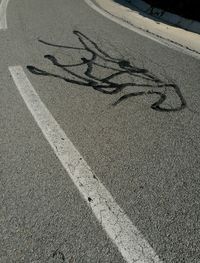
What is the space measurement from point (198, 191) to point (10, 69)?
3646 millimetres

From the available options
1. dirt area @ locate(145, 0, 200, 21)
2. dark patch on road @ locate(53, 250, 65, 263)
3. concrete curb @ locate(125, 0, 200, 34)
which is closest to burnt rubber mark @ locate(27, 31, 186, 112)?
dark patch on road @ locate(53, 250, 65, 263)

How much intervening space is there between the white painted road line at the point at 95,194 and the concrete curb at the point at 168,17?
5.18m

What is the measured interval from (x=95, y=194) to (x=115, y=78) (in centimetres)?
272

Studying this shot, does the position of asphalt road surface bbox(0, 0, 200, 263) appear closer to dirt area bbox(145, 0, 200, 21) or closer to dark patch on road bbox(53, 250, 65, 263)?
dark patch on road bbox(53, 250, 65, 263)

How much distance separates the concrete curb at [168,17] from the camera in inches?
354

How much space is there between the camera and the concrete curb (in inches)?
354

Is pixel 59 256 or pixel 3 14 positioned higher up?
pixel 59 256

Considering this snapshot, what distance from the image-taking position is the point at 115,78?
19.2 ft

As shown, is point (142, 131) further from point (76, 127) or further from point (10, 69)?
point (10, 69)

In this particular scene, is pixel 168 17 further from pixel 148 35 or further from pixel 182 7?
pixel 148 35

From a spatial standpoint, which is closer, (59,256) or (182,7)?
(59,256)

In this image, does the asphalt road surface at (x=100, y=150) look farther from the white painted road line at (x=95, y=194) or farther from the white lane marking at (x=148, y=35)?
the white lane marking at (x=148, y=35)

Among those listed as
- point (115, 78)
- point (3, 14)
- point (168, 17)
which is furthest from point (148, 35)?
point (3, 14)

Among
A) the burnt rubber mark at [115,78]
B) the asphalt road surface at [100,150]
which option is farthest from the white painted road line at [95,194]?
the burnt rubber mark at [115,78]
